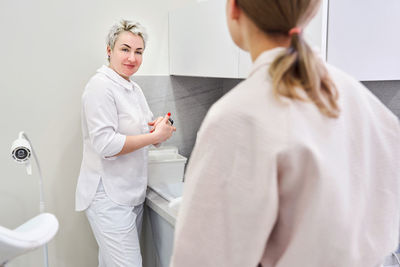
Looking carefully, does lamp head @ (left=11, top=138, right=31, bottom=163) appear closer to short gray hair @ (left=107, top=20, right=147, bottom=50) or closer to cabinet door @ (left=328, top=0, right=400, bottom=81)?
short gray hair @ (left=107, top=20, right=147, bottom=50)

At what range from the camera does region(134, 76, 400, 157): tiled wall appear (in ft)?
7.04

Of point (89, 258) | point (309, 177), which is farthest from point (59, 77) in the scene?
point (309, 177)

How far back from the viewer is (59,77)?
191 cm

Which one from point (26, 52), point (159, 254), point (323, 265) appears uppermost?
point (26, 52)

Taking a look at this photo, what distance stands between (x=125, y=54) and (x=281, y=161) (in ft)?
4.14

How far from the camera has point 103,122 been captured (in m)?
1.54

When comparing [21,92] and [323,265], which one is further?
[21,92]

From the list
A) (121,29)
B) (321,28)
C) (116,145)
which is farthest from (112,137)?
(321,28)

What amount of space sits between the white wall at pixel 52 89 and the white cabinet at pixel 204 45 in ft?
0.54

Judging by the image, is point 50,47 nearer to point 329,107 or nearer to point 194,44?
point 194,44

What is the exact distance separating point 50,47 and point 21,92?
0.87ft

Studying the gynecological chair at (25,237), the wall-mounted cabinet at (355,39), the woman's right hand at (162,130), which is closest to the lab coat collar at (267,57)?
the wall-mounted cabinet at (355,39)

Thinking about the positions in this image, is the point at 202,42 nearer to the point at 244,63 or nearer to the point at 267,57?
the point at 244,63

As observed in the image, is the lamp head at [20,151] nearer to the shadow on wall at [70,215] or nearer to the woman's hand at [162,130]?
the shadow on wall at [70,215]
